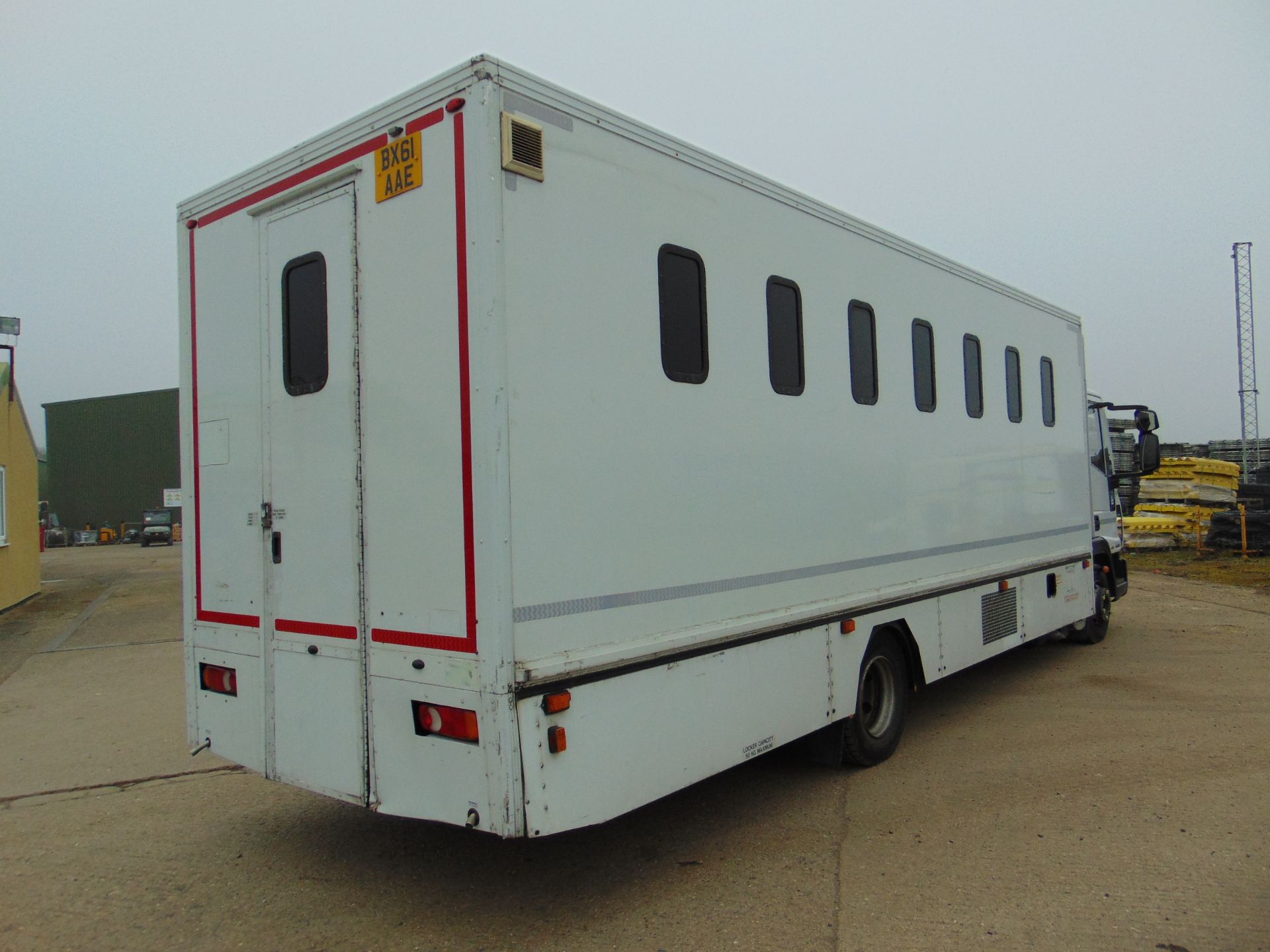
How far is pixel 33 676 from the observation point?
9508 millimetres

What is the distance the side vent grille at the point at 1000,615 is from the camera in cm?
664

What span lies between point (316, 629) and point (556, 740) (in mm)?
1225

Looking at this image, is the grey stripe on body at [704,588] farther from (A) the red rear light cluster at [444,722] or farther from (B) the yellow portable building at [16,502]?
(B) the yellow portable building at [16,502]

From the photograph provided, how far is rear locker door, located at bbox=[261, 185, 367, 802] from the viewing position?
378 cm

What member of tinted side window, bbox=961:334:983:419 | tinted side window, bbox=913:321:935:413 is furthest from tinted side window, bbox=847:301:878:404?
tinted side window, bbox=961:334:983:419

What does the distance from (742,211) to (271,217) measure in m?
2.19

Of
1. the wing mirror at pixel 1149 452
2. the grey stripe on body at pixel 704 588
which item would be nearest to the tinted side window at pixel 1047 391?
the wing mirror at pixel 1149 452

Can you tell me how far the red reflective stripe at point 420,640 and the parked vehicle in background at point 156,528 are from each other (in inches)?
1567

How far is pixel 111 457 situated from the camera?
155ft

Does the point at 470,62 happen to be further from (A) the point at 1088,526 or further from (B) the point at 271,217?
(A) the point at 1088,526

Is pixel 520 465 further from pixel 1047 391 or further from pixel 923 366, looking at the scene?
pixel 1047 391

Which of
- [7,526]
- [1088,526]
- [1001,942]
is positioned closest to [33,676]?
[7,526]

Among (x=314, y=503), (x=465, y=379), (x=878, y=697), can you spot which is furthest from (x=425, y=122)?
(x=878, y=697)

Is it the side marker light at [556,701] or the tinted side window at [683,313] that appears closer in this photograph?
the side marker light at [556,701]
